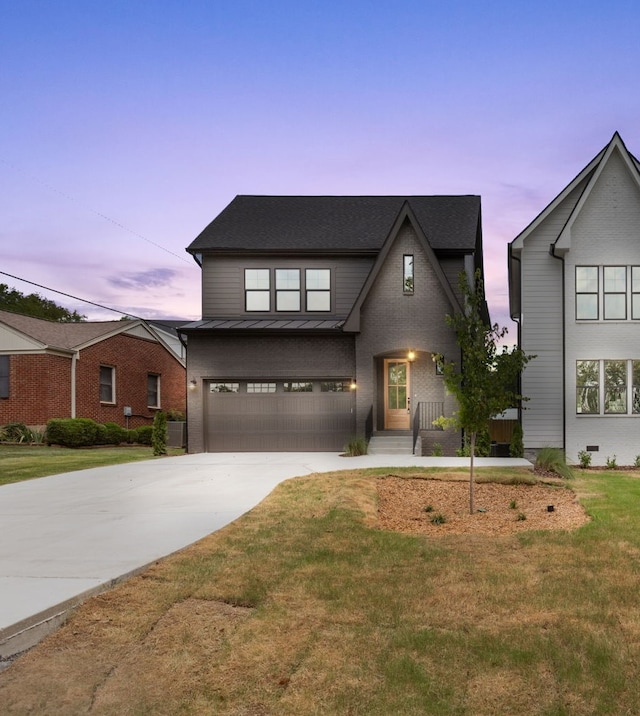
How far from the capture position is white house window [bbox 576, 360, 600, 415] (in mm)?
19641

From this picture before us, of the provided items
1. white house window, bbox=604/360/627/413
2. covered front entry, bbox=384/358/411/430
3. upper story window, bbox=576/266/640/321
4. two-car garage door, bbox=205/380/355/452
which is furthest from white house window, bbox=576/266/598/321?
two-car garage door, bbox=205/380/355/452

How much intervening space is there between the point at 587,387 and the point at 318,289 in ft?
32.9

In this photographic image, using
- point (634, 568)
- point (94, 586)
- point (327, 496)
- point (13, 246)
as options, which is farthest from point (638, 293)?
point (13, 246)

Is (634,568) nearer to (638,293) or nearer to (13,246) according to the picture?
(638,293)

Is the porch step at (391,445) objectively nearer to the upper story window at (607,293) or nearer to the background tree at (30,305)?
the upper story window at (607,293)

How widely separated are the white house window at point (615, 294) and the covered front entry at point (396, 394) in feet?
22.4

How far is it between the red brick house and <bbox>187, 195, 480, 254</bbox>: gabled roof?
10.3 meters

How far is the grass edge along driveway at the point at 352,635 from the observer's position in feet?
12.4

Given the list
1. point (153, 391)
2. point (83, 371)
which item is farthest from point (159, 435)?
point (153, 391)

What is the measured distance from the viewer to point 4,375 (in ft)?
93.9

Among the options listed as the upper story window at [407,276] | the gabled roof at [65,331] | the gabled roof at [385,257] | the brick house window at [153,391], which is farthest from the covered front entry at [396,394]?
the brick house window at [153,391]

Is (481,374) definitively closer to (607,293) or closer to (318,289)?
(607,293)

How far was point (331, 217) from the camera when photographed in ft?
83.8

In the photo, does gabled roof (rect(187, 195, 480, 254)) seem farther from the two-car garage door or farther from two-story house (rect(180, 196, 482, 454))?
the two-car garage door
